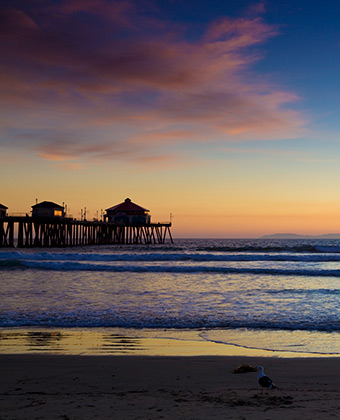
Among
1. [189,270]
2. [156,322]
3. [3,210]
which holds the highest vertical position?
[3,210]

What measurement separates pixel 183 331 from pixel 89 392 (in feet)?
14.7

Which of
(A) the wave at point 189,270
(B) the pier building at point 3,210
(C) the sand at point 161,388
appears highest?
(B) the pier building at point 3,210

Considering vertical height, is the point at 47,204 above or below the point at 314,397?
above

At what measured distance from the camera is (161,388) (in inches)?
229

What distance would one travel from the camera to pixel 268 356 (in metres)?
7.55

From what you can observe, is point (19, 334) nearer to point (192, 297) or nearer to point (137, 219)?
point (192, 297)

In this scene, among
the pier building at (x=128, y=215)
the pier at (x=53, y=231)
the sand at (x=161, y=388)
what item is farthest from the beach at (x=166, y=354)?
the pier building at (x=128, y=215)

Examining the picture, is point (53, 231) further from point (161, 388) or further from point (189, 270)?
point (161, 388)

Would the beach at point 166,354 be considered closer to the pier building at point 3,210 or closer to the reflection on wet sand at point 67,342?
the reflection on wet sand at point 67,342

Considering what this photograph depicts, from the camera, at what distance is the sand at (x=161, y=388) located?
4.80m

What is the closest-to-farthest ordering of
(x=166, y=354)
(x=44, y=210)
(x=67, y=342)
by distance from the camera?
(x=166, y=354), (x=67, y=342), (x=44, y=210)

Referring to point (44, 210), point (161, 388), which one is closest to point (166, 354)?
point (161, 388)

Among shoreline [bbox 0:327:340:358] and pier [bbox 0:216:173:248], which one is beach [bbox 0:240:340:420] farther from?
pier [bbox 0:216:173:248]

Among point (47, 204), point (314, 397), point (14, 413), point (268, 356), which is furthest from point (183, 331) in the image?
point (47, 204)
